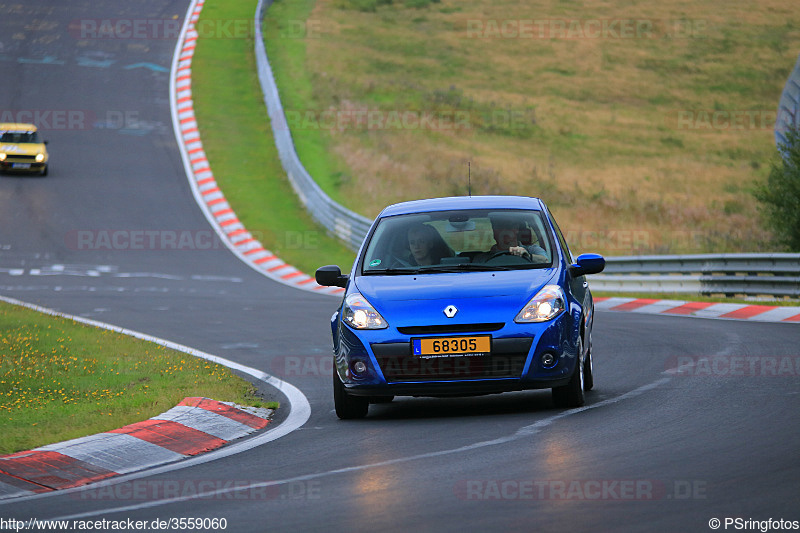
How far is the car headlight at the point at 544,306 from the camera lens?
949 centimetres

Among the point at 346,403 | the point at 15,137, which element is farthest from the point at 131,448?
the point at 15,137

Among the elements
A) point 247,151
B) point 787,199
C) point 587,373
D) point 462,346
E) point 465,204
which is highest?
point 465,204

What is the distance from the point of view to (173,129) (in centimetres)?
4022

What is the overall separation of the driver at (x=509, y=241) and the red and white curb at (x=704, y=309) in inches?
299

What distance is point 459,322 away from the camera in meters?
9.41

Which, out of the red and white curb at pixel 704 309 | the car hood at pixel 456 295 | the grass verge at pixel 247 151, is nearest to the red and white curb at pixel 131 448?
the car hood at pixel 456 295

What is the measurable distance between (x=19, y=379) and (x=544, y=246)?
5083 mm

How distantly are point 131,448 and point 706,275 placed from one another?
605 inches

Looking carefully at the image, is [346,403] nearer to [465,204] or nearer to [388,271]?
[388,271]

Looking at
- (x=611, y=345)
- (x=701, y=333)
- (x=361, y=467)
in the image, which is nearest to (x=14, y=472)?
(x=361, y=467)

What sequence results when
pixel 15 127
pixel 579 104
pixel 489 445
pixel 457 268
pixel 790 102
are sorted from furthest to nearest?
1. pixel 579 104
2. pixel 15 127
3. pixel 790 102
4. pixel 457 268
5. pixel 489 445

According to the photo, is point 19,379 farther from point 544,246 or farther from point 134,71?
point 134,71

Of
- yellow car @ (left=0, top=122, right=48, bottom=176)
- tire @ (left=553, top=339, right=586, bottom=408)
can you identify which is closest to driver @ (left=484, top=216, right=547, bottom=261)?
tire @ (left=553, top=339, right=586, bottom=408)

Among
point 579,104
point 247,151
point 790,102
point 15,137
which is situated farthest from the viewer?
point 579,104
